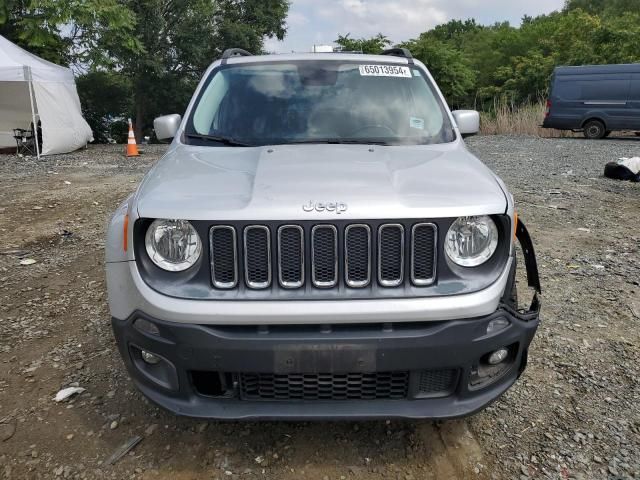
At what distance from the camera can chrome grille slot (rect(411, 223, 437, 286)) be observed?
6.85 ft

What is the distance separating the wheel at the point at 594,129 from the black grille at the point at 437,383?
713 inches

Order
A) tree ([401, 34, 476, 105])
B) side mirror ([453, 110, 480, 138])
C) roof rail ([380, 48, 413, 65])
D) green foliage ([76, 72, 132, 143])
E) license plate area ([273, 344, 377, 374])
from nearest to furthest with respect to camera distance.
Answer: license plate area ([273, 344, 377, 374]) < side mirror ([453, 110, 480, 138]) < roof rail ([380, 48, 413, 65]) < tree ([401, 34, 476, 105]) < green foliage ([76, 72, 132, 143])

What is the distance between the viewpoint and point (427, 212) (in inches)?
80.8

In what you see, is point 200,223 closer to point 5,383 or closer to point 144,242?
point 144,242

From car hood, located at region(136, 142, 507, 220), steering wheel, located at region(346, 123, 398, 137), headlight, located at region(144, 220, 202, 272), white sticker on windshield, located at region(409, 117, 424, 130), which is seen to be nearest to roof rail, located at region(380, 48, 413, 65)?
white sticker on windshield, located at region(409, 117, 424, 130)

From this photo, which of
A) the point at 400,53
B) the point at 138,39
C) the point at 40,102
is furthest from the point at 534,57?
the point at 400,53

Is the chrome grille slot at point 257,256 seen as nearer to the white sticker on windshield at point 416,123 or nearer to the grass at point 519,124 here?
the white sticker on windshield at point 416,123

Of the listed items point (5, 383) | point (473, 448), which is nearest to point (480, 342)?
point (473, 448)

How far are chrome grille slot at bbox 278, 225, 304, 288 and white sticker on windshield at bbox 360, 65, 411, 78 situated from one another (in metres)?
1.82

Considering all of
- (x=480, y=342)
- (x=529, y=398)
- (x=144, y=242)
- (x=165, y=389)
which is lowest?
(x=529, y=398)

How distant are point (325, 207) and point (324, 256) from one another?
0.19 meters

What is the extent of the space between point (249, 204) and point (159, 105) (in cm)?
2936

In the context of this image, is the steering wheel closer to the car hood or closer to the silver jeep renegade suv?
the car hood

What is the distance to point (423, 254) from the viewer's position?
2.11 metres
